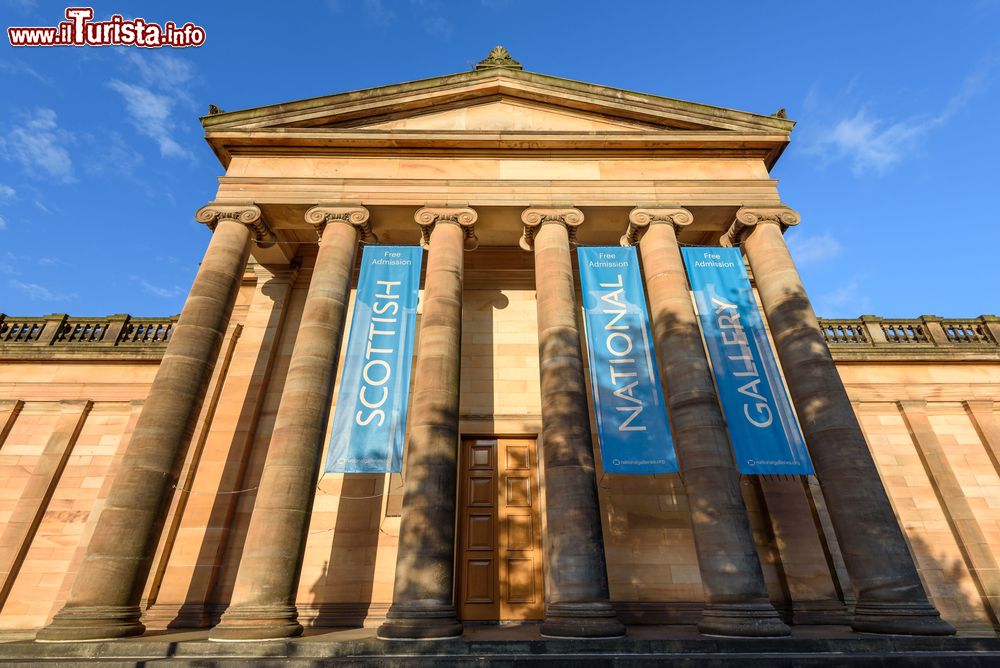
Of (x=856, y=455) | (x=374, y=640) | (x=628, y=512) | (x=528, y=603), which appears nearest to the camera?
(x=374, y=640)

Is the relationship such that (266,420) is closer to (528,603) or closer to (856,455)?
(528,603)

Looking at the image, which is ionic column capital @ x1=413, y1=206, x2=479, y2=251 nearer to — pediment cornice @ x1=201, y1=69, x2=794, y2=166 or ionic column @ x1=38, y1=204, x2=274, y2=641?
pediment cornice @ x1=201, y1=69, x2=794, y2=166

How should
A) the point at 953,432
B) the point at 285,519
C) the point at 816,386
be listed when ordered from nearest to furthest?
the point at 285,519
the point at 816,386
the point at 953,432

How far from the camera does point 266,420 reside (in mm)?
15312

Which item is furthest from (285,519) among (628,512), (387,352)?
(628,512)

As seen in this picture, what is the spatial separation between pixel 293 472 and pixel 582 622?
6919mm

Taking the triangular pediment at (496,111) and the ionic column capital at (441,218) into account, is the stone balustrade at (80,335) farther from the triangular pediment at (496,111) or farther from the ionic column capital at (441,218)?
the ionic column capital at (441,218)

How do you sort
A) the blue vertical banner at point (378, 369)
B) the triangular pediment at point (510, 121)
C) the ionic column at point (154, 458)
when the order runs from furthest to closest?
the triangular pediment at point (510, 121) → the blue vertical banner at point (378, 369) → the ionic column at point (154, 458)

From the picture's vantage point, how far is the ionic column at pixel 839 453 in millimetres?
9961


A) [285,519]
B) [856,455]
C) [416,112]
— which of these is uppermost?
[416,112]

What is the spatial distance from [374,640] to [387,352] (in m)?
6.18

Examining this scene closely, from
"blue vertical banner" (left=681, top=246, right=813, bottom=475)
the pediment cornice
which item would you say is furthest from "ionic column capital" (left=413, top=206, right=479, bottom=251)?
"blue vertical banner" (left=681, top=246, right=813, bottom=475)

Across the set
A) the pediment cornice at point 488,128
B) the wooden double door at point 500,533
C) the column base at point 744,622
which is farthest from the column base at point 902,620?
the pediment cornice at point 488,128

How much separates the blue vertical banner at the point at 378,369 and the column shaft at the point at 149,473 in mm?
3708
